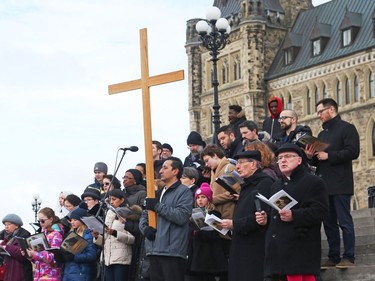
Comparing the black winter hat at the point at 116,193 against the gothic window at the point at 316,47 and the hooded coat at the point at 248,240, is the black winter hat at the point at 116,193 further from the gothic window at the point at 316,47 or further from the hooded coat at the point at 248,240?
the gothic window at the point at 316,47

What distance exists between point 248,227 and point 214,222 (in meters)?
0.53

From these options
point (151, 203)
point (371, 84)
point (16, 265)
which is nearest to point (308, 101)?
point (371, 84)

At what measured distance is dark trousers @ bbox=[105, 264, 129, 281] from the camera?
10859mm

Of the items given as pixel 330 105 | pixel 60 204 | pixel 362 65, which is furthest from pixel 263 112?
pixel 330 105

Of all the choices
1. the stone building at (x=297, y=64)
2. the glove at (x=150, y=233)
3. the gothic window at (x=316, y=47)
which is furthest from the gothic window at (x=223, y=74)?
the glove at (x=150, y=233)

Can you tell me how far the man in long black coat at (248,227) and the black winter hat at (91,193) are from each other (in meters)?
3.43

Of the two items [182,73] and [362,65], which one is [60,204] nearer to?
[182,73]

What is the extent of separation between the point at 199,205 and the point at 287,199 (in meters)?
1.86

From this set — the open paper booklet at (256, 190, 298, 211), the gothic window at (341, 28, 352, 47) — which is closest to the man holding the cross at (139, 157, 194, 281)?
the open paper booklet at (256, 190, 298, 211)

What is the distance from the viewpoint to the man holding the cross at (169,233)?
945 centimetres

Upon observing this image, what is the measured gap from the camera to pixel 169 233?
9547 millimetres

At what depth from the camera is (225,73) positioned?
53.0 m

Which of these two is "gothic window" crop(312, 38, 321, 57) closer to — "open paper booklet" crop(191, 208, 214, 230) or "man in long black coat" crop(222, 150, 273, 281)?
"open paper booklet" crop(191, 208, 214, 230)

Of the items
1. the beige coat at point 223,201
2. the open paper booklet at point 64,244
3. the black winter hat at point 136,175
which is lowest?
the open paper booklet at point 64,244
